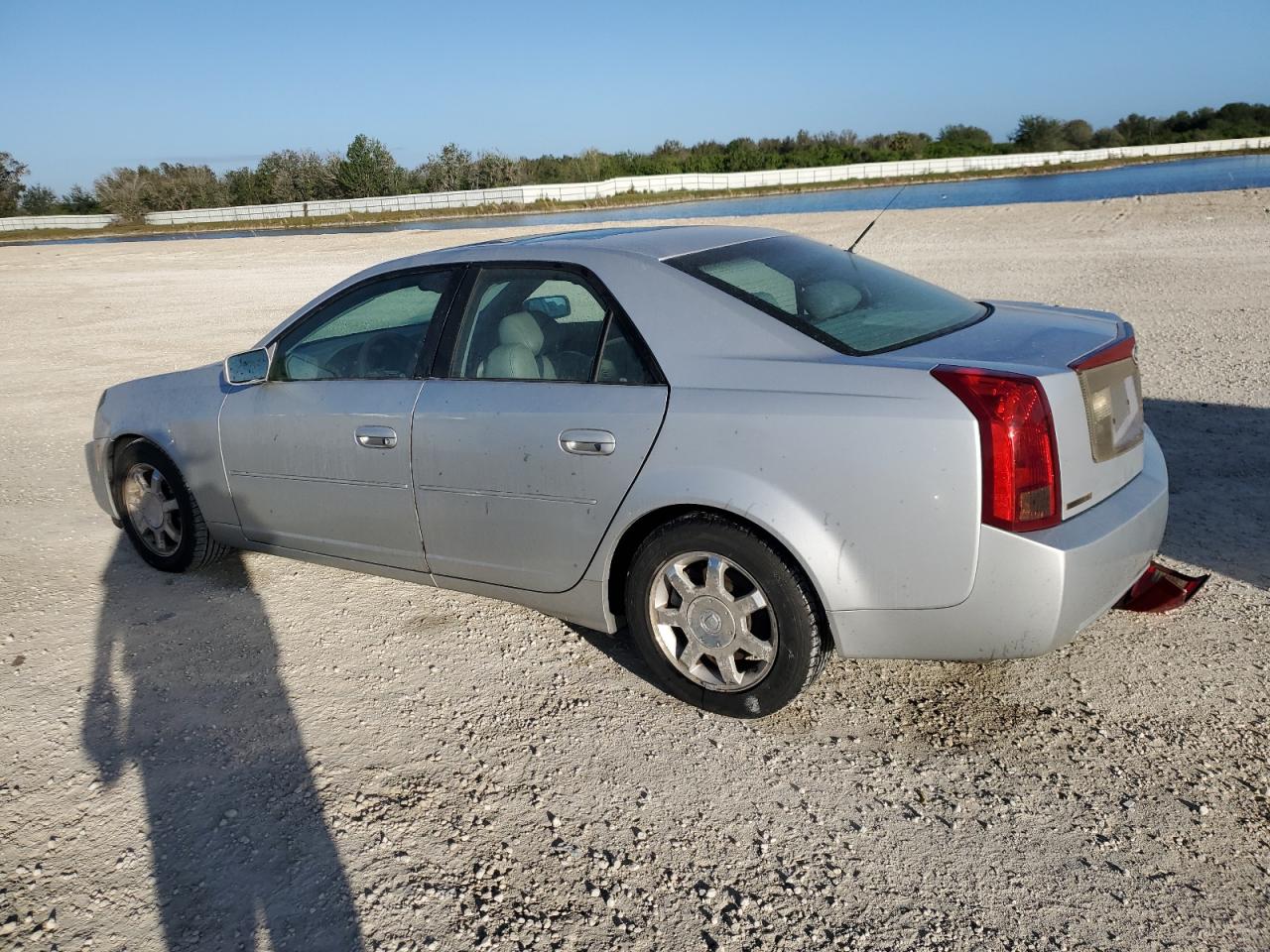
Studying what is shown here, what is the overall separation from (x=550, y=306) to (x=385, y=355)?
2.58 ft

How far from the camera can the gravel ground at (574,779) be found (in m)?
2.51

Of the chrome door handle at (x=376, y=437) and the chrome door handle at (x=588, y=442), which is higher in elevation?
the chrome door handle at (x=588, y=442)

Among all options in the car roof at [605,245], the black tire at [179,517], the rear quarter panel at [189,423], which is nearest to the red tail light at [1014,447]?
the car roof at [605,245]

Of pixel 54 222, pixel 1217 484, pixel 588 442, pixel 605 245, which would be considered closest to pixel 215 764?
pixel 588 442

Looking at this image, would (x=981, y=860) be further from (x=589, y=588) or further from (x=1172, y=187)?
(x=1172, y=187)

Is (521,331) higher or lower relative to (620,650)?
higher

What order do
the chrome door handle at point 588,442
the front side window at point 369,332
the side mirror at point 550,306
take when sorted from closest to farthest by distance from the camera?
the chrome door handle at point 588,442 < the side mirror at point 550,306 < the front side window at point 369,332

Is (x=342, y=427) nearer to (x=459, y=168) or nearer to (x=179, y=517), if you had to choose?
(x=179, y=517)

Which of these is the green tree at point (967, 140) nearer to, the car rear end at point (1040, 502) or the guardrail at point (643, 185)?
the guardrail at point (643, 185)

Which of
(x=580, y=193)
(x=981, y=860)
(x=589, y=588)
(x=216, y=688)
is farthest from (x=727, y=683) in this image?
(x=580, y=193)

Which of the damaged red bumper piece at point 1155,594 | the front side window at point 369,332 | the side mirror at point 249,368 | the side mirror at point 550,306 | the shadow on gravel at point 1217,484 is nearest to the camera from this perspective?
the damaged red bumper piece at point 1155,594

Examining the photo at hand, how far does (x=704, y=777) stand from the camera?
3.09 meters

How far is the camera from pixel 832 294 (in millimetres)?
3625

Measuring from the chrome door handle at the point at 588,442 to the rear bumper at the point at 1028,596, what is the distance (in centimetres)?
94
